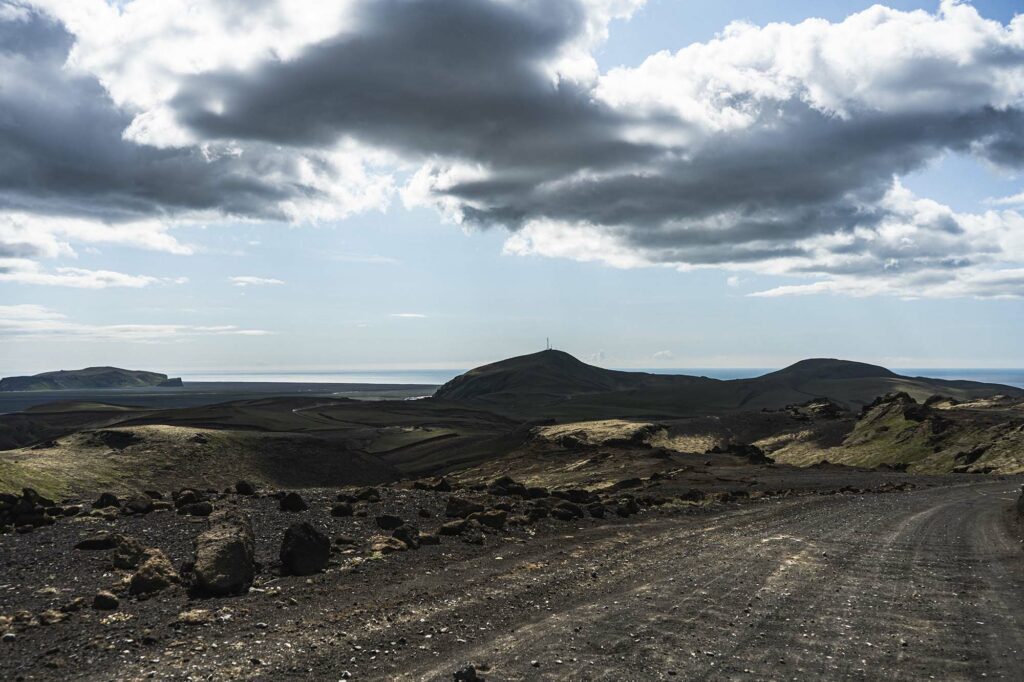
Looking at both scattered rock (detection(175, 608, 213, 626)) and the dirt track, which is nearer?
the dirt track

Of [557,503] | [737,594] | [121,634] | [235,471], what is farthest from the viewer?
[235,471]

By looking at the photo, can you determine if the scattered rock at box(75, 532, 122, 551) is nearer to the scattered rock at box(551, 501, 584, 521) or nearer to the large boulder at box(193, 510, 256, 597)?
the large boulder at box(193, 510, 256, 597)

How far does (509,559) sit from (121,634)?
10508mm

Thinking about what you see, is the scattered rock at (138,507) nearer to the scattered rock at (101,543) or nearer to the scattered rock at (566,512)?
the scattered rock at (101,543)

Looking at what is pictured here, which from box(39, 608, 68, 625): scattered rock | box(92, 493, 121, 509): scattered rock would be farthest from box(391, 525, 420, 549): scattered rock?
box(92, 493, 121, 509): scattered rock

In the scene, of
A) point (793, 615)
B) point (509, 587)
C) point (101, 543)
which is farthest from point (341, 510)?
point (793, 615)

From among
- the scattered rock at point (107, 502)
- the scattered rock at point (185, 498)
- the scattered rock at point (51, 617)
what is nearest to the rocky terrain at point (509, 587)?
the scattered rock at point (51, 617)

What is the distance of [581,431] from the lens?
108875mm

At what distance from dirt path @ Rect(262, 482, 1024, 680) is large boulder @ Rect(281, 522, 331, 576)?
2619 mm

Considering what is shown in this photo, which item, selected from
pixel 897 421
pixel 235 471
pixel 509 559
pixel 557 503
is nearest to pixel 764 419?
pixel 897 421

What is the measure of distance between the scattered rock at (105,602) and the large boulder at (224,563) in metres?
1.66

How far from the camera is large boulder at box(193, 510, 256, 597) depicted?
15.8 meters

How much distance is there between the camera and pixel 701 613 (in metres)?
15.1

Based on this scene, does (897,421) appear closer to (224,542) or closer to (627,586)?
(627,586)
